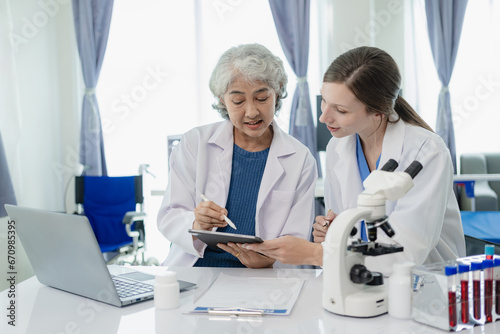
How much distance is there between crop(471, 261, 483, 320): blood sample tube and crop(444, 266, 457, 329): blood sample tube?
0.05m

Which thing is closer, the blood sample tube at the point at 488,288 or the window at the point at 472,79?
the blood sample tube at the point at 488,288

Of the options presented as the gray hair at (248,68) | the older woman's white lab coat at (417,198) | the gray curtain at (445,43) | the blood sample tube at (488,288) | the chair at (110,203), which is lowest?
the chair at (110,203)

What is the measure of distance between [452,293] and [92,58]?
411cm

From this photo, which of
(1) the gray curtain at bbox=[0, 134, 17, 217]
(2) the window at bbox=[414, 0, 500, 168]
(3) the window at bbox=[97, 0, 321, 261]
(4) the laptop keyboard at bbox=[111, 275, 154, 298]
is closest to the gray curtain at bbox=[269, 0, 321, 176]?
(3) the window at bbox=[97, 0, 321, 261]

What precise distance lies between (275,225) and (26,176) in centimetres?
286

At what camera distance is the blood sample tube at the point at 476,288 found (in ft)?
3.24

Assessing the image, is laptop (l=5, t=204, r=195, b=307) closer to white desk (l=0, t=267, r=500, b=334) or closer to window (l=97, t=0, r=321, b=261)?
white desk (l=0, t=267, r=500, b=334)

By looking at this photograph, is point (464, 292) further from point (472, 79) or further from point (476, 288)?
point (472, 79)

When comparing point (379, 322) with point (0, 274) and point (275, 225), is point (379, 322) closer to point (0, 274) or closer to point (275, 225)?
point (275, 225)

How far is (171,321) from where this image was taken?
1077 millimetres

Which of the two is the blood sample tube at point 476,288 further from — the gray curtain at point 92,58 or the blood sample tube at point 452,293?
the gray curtain at point 92,58

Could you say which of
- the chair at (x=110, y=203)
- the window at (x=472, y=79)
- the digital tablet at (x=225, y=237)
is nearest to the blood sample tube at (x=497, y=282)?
the digital tablet at (x=225, y=237)

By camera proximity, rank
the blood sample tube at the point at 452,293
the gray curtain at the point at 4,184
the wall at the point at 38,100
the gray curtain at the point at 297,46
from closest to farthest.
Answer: the blood sample tube at the point at 452,293
the gray curtain at the point at 4,184
the wall at the point at 38,100
the gray curtain at the point at 297,46

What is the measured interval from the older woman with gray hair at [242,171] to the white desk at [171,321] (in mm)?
484
